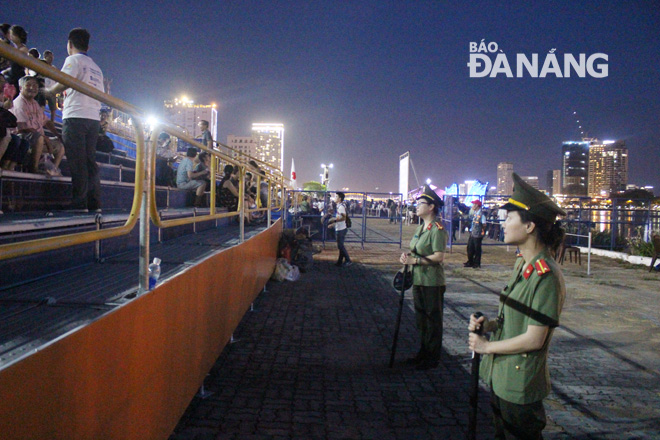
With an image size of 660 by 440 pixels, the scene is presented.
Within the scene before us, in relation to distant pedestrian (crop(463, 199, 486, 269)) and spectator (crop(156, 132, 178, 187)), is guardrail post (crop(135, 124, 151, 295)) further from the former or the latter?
distant pedestrian (crop(463, 199, 486, 269))

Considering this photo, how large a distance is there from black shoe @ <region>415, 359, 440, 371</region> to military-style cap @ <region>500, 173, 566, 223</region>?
305 centimetres

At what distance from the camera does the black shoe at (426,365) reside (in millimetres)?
4961

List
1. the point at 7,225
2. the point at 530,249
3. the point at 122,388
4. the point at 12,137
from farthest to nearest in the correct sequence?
the point at 12,137 < the point at 7,225 < the point at 530,249 < the point at 122,388

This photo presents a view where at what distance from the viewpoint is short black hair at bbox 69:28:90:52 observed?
14.8ft

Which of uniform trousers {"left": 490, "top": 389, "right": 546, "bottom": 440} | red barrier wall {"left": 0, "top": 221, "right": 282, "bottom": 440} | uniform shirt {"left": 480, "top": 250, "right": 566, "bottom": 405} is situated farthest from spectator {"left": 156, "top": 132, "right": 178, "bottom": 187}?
uniform trousers {"left": 490, "top": 389, "right": 546, "bottom": 440}

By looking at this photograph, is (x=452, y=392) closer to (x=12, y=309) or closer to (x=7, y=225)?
(x=12, y=309)

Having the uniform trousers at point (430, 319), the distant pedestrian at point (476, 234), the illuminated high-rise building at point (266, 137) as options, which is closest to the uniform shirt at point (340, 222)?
the distant pedestrian at point (476, 234)

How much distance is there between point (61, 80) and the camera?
73.4 inches

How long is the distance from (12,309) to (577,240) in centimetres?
2107

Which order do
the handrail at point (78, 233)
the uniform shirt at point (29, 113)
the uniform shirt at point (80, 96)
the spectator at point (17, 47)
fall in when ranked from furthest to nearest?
the spectator at point (17, 47), the uniform shirt at point (29, 113), the uniform shirt at point (80, 96), the handrail at point (78, 233)

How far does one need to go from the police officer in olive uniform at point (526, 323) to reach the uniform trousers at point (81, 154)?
407 centimetres

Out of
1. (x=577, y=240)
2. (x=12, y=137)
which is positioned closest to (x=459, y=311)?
(x=12, y=137)

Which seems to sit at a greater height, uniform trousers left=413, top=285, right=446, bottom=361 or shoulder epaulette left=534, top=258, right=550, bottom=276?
shoulder epaulette left=534, top=258, right=550, bottom=276

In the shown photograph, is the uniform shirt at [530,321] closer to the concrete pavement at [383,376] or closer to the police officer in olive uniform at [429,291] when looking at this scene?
the concrete pavement at [383,376]
